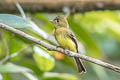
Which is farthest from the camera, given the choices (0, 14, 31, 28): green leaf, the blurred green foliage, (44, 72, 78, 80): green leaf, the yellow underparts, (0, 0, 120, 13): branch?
(0, 0, 120, 13): branch

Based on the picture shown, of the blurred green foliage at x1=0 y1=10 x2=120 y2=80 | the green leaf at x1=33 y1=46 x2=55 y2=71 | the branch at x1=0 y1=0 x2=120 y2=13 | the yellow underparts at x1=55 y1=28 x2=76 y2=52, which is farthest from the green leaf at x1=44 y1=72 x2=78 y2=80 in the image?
the branch at x1=0 y1=0 x2=120 y2=13

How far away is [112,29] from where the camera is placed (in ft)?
12.7

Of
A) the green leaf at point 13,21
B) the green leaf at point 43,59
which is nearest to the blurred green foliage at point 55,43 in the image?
the green leaf at point 43,59

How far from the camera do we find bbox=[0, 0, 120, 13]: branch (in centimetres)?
392

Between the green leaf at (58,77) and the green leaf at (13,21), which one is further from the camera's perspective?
the green leaf at (58,77)

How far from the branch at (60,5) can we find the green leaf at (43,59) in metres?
0.77

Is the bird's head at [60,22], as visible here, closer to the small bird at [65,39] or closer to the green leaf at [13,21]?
the small bird at [65,39]

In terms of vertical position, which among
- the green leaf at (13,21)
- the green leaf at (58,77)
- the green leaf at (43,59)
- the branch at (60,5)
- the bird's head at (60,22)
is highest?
the branch at (60,5)

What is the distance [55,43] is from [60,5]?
3.11 ft

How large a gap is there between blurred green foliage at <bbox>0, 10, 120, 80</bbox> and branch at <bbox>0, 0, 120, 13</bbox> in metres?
0.05

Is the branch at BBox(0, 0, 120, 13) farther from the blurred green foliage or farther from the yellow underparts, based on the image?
the yellow underparts

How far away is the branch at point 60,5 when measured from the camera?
3.92m

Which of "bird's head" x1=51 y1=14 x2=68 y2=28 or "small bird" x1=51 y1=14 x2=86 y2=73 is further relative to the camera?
"bird's head" x1=51 y1=14 x2=68 y2=28

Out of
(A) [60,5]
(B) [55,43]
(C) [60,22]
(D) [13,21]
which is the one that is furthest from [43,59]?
(A) [60,5]
